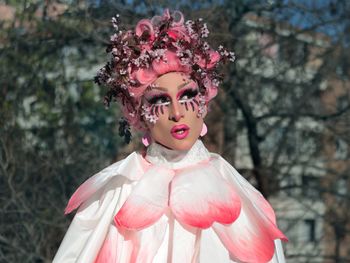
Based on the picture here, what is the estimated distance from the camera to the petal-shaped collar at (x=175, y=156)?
9.15 ft

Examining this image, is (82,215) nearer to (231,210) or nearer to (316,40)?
(231,210)

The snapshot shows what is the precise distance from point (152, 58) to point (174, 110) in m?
0.19

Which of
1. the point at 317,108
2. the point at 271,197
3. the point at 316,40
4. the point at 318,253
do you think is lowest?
the point at 318,253

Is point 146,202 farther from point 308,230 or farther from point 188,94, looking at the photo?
point 308,230

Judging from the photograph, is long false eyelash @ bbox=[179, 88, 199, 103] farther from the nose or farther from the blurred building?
the blurred building

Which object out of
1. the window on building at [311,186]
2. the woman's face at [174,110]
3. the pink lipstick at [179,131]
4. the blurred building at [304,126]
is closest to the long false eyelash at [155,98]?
the woman's face at [174,110]

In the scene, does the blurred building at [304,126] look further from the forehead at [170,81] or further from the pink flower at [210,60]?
the forehead at [170,81]

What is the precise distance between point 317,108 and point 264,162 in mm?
664

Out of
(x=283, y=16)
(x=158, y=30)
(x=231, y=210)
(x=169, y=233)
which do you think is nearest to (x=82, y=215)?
(x=169, y=233)

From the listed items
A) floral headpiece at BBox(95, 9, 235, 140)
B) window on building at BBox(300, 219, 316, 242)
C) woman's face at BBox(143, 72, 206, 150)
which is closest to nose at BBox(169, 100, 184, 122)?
woman's face at BBox(143, 72, 206, 150)

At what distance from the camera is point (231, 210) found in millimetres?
2633

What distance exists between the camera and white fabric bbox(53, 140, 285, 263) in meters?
2.62

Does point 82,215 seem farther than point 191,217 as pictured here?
Yes

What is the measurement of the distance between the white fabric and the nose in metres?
0.12
